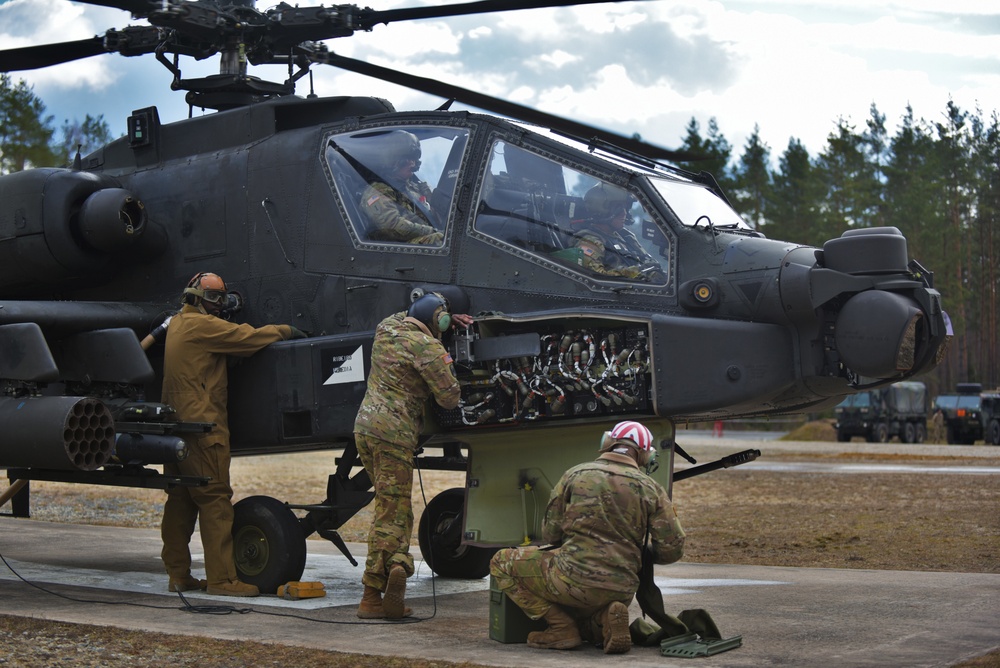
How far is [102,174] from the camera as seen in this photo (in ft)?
33.3

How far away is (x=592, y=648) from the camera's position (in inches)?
257

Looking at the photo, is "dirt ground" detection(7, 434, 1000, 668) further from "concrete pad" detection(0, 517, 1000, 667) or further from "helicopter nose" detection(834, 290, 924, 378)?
"helicopter nose" detection(834, 290, 924, 378)

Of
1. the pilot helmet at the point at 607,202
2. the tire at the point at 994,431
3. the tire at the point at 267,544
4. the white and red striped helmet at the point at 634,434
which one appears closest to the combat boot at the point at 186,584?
the tire at the point at 267,544

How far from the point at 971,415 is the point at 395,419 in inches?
1394

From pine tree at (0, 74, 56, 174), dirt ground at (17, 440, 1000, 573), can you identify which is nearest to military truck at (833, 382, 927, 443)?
dirt ground at (17, 440, 1000, 573)

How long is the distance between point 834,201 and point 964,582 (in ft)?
184

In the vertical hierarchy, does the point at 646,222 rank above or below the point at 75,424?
above

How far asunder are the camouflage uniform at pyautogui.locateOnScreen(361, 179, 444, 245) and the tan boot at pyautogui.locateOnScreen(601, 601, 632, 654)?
2.89 meters

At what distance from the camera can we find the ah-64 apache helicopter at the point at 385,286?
707cm

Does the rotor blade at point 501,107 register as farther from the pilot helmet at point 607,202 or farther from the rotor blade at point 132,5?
the rotor blade at point 132,5

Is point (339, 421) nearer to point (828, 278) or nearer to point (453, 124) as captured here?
point (453, 124)

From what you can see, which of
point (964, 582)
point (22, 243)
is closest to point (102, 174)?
point (22, 243)

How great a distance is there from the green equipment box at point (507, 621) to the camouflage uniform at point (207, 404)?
2.53 m

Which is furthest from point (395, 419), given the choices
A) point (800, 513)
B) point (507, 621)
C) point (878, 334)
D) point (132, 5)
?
point (800, 513)
